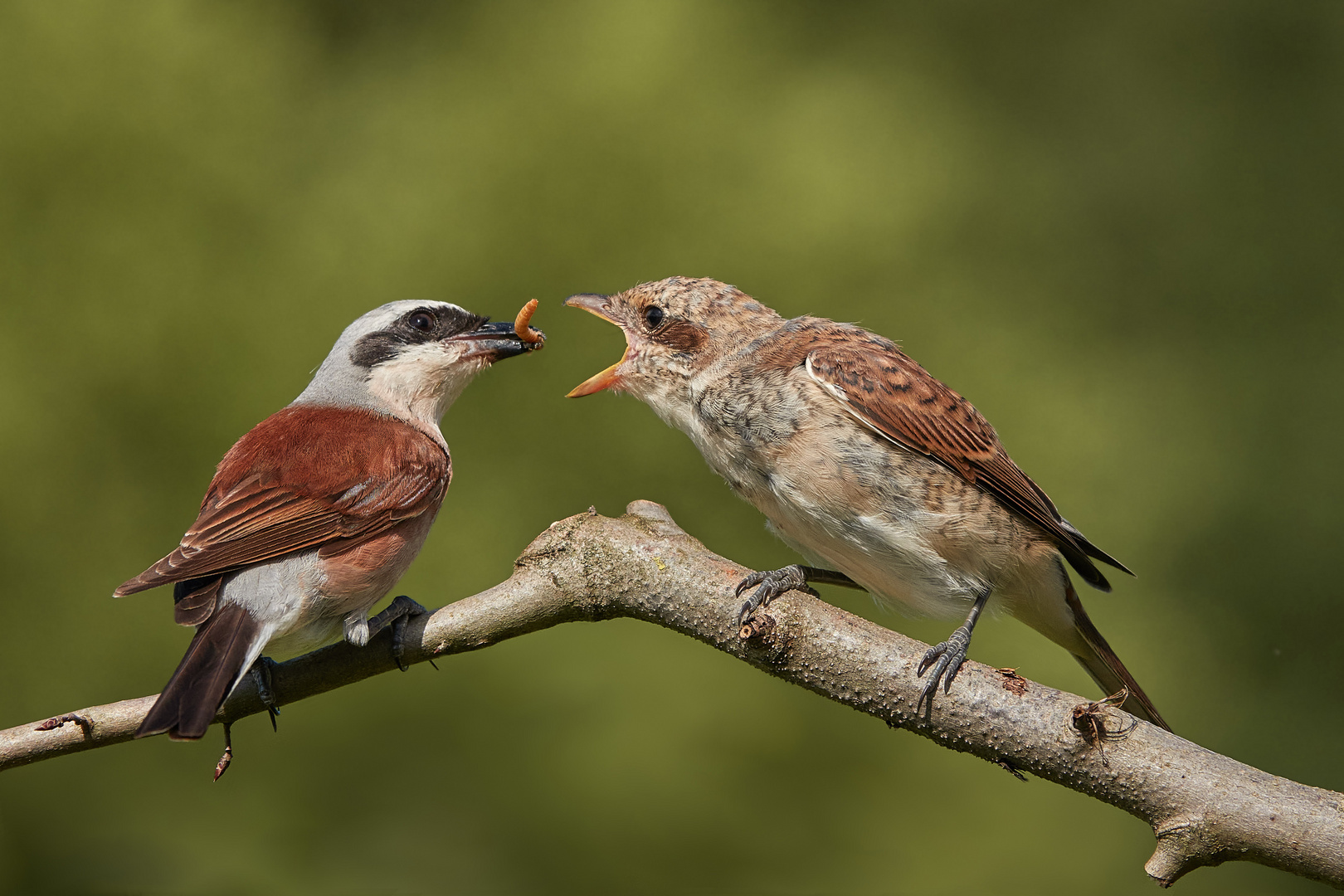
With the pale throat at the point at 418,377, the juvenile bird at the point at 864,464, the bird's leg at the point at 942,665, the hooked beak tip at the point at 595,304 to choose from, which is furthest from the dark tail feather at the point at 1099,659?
the pale throat at the point at 418,377

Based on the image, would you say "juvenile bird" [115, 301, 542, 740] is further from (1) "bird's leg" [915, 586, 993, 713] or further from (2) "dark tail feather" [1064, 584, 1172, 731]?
(2) "dark tail feather" [1064, 584, 1172, 731]

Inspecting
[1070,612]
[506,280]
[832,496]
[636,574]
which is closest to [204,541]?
[636,574]

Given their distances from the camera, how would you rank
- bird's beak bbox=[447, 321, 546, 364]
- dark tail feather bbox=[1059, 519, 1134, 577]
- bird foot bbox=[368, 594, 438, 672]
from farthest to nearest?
bird's beak bbox=[447, 321, 546, 364]
dark tail feather bbox=[1059, 519, 1134, 577]
bird foot bbox=[368, 594, 438, 672]

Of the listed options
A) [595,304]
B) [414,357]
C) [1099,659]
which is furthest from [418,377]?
[1099,659]

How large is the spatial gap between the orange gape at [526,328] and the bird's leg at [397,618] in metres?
1.01

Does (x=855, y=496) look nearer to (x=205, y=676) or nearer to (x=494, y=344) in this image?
(x=494, y=344)

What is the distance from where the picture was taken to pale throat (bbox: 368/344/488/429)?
347 cm

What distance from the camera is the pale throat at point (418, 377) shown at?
3473mm

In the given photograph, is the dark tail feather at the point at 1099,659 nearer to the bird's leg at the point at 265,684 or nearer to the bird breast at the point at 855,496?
the bird breast at the point at 855,496

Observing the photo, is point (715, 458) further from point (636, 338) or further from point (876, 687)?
point (876, 687)

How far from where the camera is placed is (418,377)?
3521 millimetres

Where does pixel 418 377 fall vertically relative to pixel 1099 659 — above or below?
above

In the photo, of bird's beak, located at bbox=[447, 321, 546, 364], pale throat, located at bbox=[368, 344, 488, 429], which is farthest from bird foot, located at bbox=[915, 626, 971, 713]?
pale throat, located at bbox=[368, 344, 488, 429]

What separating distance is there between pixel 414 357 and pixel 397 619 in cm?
124
